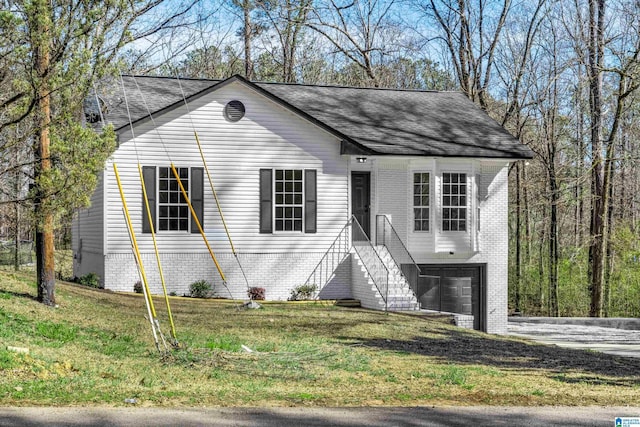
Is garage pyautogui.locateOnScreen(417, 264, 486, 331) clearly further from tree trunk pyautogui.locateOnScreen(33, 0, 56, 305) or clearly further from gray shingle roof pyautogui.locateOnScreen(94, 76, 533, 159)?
tree trunk pyautogui.locateOnScreen(33, 0, 56, 305)

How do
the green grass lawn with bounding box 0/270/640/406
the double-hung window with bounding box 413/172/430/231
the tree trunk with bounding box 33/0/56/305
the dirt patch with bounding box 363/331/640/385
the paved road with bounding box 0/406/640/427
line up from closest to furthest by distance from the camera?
the paved road with bounding box 0/406/640/427 → the green grass lawn with bounding box 0/270/640/406 → the dirt patch with bounding box 363/331/640/385 → the tree trunk with bounding box 33/0/56/305 → the double-hung window with bounding box 413/172/430/231

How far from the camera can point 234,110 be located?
74.3ft

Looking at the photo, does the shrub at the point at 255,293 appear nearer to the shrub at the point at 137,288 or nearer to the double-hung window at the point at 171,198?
the double-hung window at the point at 171,198

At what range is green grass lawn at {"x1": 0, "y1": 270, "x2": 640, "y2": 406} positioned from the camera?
10.1 m

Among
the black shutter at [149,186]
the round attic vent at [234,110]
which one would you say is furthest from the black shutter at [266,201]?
the black shutter at [149,186]

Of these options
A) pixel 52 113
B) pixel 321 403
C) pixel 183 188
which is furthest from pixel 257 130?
pixel 321 403

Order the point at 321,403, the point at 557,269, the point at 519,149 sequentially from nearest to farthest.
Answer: the point at 321,403, the point at 519,149, the point at 557,269

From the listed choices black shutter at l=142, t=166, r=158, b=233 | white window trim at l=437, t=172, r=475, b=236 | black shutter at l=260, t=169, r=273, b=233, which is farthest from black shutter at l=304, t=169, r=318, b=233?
black shutter at l=142, t=166, r=158, b=233

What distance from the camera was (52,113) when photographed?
17531 millimetres

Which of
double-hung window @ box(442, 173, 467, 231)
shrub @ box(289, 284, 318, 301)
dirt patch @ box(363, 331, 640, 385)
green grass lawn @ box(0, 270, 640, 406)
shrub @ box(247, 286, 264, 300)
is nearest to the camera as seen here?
green grass lawn @ box(0, 270, 640, 406)

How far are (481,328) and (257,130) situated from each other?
9.08 metres

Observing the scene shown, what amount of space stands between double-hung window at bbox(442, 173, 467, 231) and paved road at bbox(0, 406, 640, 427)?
14.7 m

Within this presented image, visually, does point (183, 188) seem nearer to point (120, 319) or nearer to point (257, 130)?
point (257, 130)

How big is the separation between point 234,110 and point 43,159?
25.9 feet
